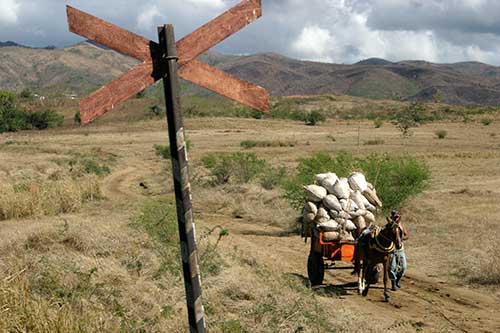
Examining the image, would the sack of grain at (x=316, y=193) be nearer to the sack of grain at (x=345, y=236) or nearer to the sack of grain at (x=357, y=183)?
the sack of grain at (x=357, y=183)

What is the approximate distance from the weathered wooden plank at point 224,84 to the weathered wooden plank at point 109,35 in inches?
12.4

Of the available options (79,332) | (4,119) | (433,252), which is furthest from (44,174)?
(4,119)

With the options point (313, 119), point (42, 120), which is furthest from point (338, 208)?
point (42, 120)

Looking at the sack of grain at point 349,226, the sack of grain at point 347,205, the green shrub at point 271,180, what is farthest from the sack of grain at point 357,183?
the green shrub at point 271,180

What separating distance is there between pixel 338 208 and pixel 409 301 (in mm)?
2056

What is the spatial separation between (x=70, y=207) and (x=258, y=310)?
9653 mm

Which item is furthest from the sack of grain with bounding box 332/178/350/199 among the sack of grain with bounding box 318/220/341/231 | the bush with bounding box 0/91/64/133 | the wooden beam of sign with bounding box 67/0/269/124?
the bush with bounding box 0/91/64/133

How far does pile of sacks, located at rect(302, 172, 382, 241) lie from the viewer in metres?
11.3

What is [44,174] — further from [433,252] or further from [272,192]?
[433,252]

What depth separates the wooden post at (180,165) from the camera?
442 centimetres

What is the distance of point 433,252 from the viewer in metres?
14.8

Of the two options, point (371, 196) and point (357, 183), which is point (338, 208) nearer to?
point (357, 183)

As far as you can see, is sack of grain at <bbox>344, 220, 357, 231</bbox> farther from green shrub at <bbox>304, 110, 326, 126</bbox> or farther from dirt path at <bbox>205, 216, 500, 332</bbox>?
green shrub at <bbox>304, 110, 326, 126</bbox>

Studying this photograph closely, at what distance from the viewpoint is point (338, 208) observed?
37.4ft
